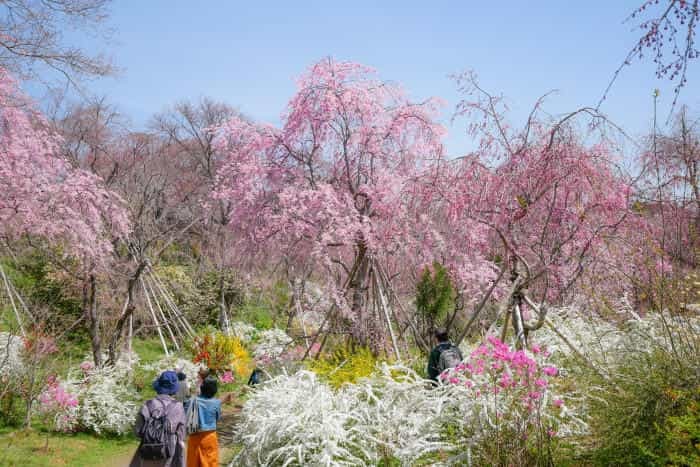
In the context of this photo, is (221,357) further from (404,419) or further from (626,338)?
(626,338)

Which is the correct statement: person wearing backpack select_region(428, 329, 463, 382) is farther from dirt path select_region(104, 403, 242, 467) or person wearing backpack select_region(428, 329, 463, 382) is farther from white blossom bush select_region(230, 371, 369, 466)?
dirt path select_region(104, 403, 242, 467)

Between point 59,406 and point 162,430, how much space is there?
187 inches

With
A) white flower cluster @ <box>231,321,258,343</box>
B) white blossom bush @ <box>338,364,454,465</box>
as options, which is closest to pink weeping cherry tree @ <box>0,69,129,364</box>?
white flower cluster @ <box>231,321,258,343</box>

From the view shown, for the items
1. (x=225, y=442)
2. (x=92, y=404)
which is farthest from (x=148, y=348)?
(x=225, y=442)

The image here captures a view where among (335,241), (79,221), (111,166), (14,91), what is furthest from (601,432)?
(111,166)

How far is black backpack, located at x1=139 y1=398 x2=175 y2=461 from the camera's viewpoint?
494 cm

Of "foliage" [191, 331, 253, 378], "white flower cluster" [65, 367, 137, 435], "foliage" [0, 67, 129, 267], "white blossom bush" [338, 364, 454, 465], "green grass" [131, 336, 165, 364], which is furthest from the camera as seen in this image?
"green grass" [131, 336, 165, 364]

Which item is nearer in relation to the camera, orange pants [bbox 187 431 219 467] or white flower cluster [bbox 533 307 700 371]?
white flower cluster [bbox 533 307 700 371]

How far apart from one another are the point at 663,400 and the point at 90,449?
7.51m

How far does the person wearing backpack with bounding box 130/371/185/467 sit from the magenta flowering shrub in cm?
426

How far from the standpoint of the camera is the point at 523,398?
4.15 m

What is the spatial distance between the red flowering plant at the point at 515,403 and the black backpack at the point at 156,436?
2409 millimetres

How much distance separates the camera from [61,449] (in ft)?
26.5

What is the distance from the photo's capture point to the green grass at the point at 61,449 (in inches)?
295
